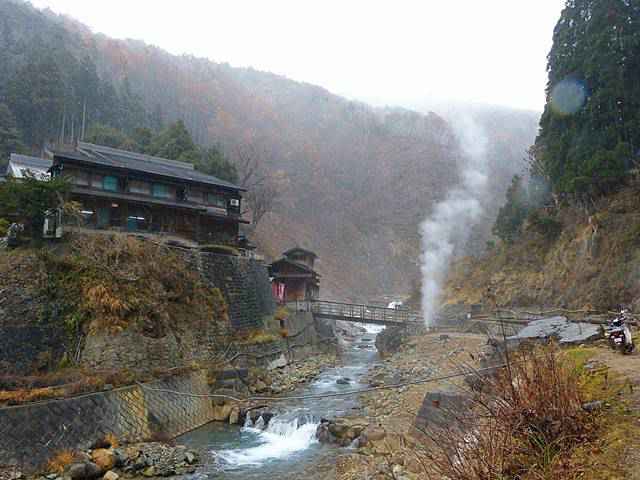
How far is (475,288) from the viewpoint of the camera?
96.0 ft

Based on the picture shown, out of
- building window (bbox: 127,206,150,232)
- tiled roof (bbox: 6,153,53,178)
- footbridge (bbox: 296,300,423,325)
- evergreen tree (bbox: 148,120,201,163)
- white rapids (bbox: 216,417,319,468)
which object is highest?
evergreen tree (bbox: 148,120,201,163)

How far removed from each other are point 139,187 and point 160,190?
1.12m

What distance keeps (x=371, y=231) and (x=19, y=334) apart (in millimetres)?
66064

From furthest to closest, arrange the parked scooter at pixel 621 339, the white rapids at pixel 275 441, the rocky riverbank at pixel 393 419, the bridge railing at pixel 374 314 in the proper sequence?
1. the bridge railing at pixel 374 314
2. the white rapids at pixel 275 441
3. the rocky riverbank at pixel 393 419
4. the parked scooter at pixel 621 339

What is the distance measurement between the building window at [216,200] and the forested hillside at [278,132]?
47.0 feet

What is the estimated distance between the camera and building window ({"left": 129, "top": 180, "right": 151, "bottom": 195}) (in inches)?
824

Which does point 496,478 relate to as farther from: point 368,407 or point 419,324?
point 419,324

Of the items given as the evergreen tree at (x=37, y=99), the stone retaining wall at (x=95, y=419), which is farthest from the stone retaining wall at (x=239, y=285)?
the evergreen tree at (x=37, y=99)

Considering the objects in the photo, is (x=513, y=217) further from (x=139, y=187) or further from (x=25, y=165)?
(x=25, y=165)

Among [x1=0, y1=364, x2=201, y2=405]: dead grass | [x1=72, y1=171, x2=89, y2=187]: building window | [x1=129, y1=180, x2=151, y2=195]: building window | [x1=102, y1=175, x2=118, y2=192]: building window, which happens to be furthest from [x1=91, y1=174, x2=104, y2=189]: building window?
[x1=0, y1=364, x2=201, y2=405]: dead grass

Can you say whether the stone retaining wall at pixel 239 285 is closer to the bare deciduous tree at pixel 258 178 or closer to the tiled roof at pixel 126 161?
the tiled roof at pixel 126 161

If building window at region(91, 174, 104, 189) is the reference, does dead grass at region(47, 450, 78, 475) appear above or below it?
below

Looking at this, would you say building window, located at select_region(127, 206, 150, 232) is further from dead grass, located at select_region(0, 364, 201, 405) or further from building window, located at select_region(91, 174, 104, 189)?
dead grass, located at select_region(0, 364, 201, 405)

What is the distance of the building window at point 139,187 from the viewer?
68.6 ft
